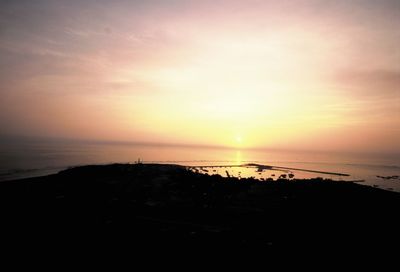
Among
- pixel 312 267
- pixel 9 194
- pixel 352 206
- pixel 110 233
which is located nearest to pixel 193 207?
pixel 110 233

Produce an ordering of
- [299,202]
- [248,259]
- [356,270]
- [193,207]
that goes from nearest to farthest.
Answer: [356,270] → [248,259] → [193,207] → [299,202]

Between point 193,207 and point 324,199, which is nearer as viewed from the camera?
point 193,207

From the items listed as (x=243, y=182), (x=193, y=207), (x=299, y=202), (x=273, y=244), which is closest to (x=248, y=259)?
(x=273, y=244)

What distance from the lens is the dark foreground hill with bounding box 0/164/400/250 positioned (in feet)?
42.5

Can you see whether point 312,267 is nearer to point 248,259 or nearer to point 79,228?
point 248,259

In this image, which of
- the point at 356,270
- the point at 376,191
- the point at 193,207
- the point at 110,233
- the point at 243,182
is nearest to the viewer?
the point at 356,270

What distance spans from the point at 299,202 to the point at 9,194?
26.3m

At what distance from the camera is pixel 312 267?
33.2ft

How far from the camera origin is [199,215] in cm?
1781

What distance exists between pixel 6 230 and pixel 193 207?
11846 millimetres

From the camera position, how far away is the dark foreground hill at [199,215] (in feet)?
42.5

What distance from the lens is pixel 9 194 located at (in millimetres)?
23203

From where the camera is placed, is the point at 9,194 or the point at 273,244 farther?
the point at 9,194

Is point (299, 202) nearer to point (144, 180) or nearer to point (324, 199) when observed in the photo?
point (324, 199)
